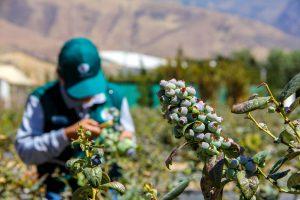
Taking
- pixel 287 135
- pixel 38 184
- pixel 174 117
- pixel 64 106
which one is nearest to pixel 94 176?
pixel 174 117

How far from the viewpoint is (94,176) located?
52.7 inches

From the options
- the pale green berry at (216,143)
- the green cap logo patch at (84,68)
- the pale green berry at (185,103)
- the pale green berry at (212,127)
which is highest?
the pale green berry at (185,103)

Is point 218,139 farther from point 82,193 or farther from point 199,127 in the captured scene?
point 82,193

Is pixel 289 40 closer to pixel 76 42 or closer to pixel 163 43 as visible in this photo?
pixel 163 43

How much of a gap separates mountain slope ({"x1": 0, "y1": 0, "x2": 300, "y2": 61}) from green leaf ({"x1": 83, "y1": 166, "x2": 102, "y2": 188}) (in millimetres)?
153536

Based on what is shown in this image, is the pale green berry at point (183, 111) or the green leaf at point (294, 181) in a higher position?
the pale green berry at point (183, 111)

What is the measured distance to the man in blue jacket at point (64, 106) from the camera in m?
3.37

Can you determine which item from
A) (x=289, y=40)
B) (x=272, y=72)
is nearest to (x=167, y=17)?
(x=289, y=40)

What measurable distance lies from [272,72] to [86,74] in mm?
59339

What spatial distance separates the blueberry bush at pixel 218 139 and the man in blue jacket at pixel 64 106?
6.70ft

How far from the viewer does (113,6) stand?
637ft

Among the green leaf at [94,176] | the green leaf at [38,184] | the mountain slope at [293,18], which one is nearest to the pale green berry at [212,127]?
the green leaf at [94,176]

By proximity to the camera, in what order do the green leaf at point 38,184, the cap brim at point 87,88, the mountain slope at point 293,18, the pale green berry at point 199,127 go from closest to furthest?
the pale green berry at point 199,127
the green leaf at point 38,184
the cap brim at point 87,88
the mountain slope at point 293,18

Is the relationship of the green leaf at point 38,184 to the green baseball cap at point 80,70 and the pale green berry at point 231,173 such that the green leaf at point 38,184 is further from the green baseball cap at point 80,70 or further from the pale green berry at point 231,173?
the pale green berry at point 231,173
